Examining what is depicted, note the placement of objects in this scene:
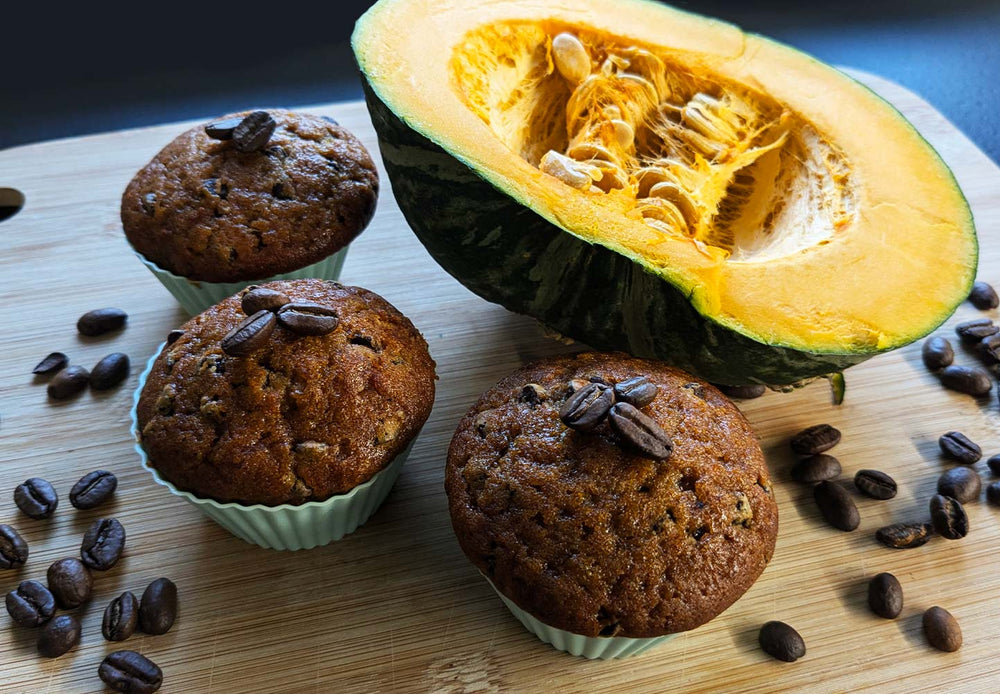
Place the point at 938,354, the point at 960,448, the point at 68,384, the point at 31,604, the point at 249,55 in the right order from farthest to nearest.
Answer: the point at 249,55 < the point at 938,354 < the point at 68,384 < the point at 960,448 < the point at 31,604

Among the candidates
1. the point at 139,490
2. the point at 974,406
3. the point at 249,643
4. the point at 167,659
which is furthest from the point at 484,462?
the point at 974,406

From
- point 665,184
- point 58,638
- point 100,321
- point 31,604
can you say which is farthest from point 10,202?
point 665,184

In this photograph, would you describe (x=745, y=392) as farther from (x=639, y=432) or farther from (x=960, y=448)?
(x=639, y=432)

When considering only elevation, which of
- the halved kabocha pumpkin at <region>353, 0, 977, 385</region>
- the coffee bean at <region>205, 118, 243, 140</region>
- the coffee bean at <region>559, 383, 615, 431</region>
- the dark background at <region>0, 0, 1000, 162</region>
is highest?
the halved kabocha pumpkin at <region>353, 0, 977, 385</region>

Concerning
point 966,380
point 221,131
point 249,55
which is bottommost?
point 249,55

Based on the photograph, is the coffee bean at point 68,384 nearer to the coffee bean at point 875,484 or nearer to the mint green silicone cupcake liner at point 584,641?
the mint green silicone cupcake liner at point 584,641

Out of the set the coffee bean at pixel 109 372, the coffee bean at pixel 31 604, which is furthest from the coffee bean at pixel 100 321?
the coffee bean at pixel 31 604

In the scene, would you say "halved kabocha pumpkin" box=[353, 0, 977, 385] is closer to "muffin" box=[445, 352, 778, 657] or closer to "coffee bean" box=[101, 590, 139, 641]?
"muffin" box=[445, 352, 778, 657]

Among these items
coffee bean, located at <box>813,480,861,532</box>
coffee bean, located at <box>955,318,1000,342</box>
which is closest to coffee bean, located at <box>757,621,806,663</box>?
coffee bean, located at <box>813,480,861,532</box>
